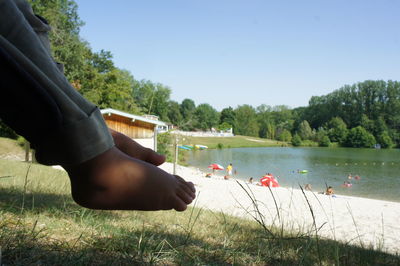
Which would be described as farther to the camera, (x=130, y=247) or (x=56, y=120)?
(x=130, y=247)

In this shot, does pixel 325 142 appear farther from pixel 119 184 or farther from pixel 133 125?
pixel 119 184

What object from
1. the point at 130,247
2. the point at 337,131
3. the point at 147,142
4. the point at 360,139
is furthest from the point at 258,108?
the point at 130,247

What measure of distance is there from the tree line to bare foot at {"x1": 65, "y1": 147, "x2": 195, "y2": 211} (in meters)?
20.3

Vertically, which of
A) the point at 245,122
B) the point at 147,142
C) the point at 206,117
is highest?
the point at 206,117

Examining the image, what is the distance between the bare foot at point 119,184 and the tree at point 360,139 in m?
78.7

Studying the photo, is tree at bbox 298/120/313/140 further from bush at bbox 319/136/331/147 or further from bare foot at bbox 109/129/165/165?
bare foot at bbox 109/129/165/165

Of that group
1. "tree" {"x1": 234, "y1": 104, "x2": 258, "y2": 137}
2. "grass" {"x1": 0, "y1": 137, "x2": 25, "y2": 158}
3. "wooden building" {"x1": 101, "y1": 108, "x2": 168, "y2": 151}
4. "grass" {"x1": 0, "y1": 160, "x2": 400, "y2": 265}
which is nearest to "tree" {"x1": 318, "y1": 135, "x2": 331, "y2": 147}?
"tree" {"x1": 234, "y1": 104, "x2": 258, "y2": 137}

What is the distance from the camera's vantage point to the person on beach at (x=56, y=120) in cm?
69

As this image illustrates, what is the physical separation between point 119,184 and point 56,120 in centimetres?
33

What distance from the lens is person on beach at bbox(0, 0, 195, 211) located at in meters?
0.69

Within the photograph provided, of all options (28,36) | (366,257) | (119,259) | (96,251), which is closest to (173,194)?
(119,259)

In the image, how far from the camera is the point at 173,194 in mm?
1283

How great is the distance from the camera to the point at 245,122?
97.6 m

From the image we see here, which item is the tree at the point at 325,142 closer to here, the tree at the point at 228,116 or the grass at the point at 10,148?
the tree at the point at 228,116
